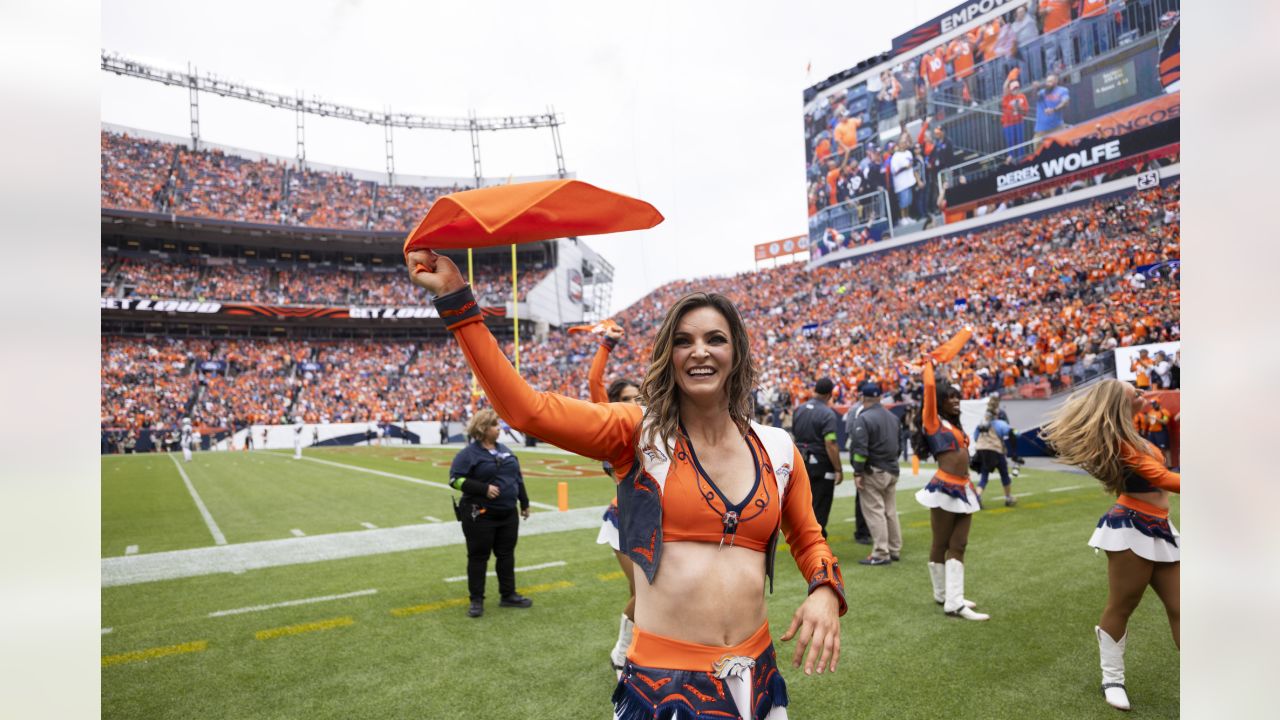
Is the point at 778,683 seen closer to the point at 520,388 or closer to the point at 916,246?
the point at 520,388

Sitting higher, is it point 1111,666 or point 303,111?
point 303,111

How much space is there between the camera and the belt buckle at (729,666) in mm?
2016

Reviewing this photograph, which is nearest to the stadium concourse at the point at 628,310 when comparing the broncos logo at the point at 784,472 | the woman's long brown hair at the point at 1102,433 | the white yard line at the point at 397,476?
the white yard line at the point at 397,476

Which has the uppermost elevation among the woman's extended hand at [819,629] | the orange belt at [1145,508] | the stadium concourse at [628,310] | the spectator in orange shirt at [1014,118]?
the spectator in orange shirt at [1014,118]

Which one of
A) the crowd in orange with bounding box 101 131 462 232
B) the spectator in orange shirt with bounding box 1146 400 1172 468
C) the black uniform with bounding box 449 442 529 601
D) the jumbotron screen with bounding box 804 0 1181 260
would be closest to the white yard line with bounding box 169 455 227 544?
the black uniform with bounding box 449 442 529 601

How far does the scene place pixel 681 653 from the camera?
204cm

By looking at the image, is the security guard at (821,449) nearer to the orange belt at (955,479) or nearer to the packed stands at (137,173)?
the orange belt at (955,479)

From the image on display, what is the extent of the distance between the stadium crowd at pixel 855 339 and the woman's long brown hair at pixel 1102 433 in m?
13.7

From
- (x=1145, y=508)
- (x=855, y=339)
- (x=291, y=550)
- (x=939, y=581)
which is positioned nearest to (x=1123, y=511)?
(x=1145, y=508)

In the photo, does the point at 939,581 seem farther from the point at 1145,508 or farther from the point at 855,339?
the point at 855,339

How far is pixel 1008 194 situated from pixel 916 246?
555 cm

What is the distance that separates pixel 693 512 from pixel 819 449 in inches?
277
